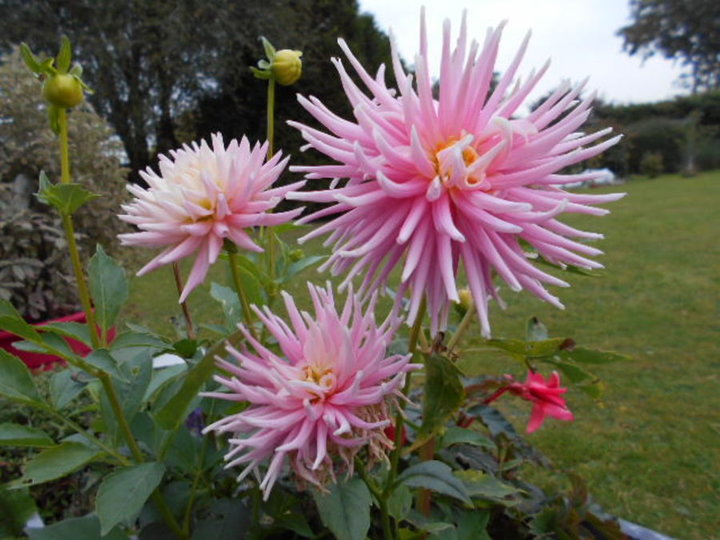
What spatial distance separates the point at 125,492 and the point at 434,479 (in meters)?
0.36

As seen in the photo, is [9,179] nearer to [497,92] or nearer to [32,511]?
[32,511]

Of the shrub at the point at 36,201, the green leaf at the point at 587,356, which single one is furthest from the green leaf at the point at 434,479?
the shrub at the point at 36,201

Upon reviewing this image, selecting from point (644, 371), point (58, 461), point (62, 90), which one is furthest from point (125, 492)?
point (644, 371)

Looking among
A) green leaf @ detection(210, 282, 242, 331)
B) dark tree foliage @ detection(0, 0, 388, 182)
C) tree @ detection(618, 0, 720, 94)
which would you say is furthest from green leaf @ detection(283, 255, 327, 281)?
tree @ detection(618, 0, 720, 94)

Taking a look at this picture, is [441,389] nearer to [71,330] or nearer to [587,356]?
[587,356]

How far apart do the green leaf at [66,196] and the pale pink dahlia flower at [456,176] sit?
0.80ft

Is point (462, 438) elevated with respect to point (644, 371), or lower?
elevated

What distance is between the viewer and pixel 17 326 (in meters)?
0.65

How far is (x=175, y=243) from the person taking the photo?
0.60m

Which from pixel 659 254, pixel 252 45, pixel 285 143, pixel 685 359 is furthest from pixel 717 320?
pixel 252 45

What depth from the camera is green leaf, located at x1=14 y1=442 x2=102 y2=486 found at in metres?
0.67

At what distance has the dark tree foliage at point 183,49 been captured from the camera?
8.77m

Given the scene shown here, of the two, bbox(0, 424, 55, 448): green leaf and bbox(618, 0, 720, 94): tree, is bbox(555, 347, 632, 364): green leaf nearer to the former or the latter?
bbox(0, 424, 55, 448): green leaf

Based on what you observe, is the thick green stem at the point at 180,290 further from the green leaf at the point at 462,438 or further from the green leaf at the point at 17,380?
the green leaf at the point at 462,438
